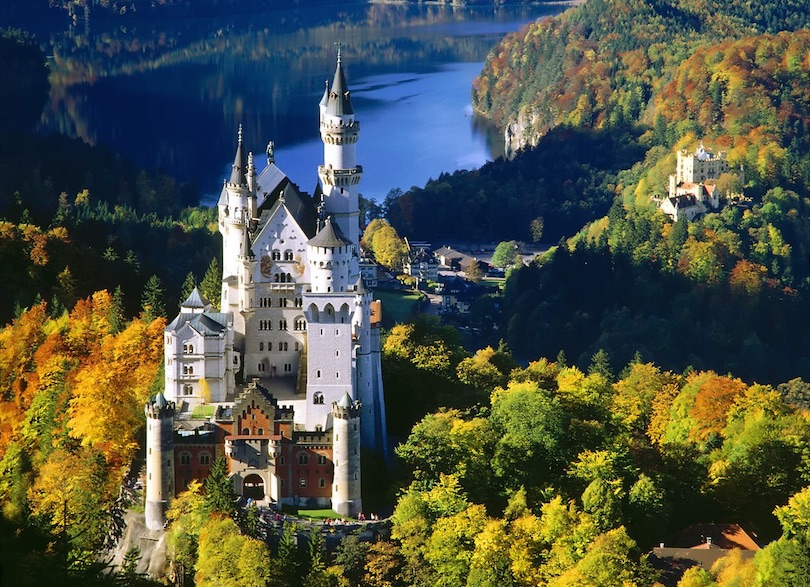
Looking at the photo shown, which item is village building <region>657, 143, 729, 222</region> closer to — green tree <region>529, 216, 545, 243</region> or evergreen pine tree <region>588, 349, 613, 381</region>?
green tree <region>529, 216, 545, 243</region>

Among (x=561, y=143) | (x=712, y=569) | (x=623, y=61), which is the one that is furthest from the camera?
(x=623, y=61)

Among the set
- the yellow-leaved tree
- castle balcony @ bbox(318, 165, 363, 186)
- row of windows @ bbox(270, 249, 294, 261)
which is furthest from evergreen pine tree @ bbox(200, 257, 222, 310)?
castle balcony @ bbox(318, 165, 363, 186)

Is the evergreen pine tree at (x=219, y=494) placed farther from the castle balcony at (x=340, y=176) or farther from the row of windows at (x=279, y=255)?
the castle balcony at (x=340, y=176)

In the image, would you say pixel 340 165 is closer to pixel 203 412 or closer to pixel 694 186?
pixel 203 412

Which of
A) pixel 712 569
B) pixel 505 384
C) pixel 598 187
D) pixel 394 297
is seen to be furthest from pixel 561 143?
pixel 712 569

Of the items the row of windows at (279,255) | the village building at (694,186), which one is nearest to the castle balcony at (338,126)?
the row of windows at (279,255)

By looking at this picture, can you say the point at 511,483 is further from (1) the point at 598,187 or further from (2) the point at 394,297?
(1) the point at 598,187

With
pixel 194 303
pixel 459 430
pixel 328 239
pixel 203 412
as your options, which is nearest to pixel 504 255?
pixel 194 303
